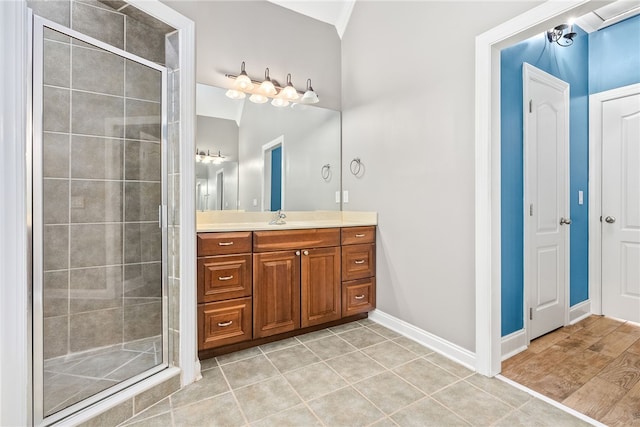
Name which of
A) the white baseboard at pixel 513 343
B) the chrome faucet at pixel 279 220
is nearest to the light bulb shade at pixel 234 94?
the chrome faucet at pixel 279 220

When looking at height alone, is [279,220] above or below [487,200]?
below

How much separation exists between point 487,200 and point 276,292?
1559 millimetres

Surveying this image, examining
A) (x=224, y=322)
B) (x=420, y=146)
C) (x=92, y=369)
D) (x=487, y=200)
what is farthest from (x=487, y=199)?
(x=92, y=369)

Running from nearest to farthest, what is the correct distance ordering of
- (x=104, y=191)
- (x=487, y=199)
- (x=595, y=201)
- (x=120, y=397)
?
(x=120, y=397)
(x=487, y=199)
(x=104, y=191)
(x=595, y=201)

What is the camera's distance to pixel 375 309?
2.81m

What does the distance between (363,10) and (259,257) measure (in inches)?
96.6

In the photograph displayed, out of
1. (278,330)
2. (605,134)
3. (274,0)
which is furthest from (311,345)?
(605,134)

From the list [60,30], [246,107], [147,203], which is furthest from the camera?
[246,107]

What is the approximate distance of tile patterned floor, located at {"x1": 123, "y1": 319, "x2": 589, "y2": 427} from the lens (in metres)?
1.50

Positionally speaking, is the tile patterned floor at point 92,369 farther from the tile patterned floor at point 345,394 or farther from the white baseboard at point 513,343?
the white baseboard at point 513,343

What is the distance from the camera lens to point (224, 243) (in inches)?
81.9

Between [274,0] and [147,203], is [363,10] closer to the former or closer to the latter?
[274,0]

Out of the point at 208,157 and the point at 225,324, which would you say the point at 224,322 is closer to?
the point at 225,324

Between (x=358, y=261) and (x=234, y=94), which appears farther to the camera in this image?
(x=358, y=261)
